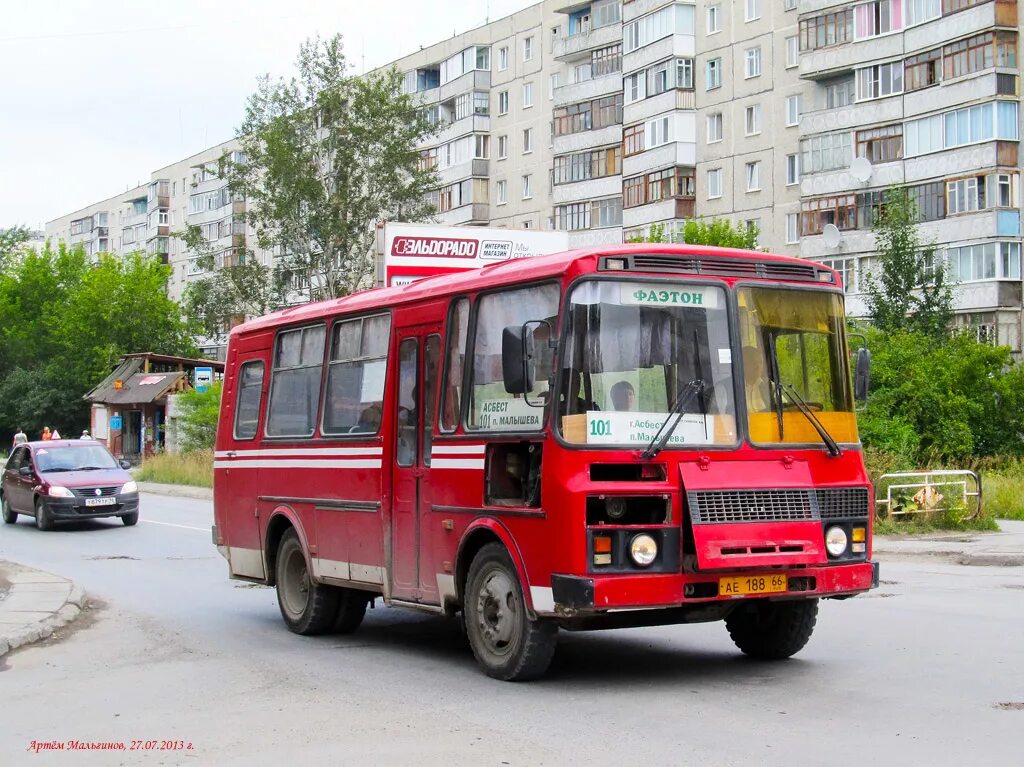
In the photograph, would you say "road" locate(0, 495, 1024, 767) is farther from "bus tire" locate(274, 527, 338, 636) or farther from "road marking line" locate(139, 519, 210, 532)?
"road marking line" locate(139, 519, 210, 532)

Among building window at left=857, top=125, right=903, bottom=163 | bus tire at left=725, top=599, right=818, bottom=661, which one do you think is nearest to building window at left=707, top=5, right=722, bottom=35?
building window at left=857, top=125, right=903, bottom=163

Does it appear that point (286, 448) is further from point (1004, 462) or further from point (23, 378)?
point (23, 378)

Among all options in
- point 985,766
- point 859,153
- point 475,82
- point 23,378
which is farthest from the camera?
point 23,378

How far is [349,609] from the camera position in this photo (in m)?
13.1

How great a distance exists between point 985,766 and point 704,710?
1.97 meters

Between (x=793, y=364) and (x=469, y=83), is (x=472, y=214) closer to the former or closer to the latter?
(x=469, y=83)

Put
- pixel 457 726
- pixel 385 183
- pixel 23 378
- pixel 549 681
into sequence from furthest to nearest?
pixel 23 378 → pixel 385 183 → pixel 549 681 → pixel 457 726

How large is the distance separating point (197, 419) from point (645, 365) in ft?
150

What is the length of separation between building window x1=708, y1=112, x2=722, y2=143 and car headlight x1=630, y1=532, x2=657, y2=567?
192ft

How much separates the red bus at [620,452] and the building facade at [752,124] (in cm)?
4280

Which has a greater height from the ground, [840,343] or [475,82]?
[475,82]

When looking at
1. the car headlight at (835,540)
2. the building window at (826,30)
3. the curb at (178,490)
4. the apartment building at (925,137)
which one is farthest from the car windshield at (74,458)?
the building window at (826,30)

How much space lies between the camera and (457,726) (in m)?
8.43

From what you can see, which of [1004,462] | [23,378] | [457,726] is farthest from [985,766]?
[23,378]
